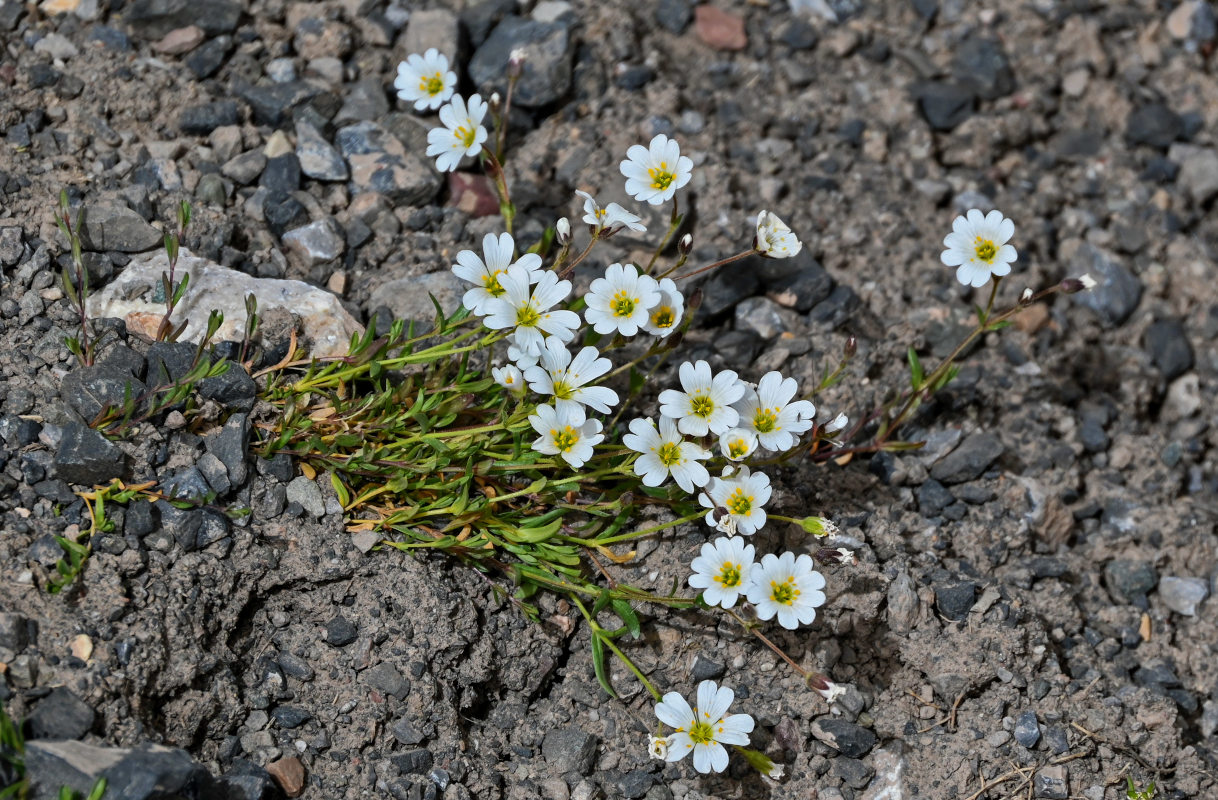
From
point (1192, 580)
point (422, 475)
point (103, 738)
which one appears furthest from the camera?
point (1192, 580)

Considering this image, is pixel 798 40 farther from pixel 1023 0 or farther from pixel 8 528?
pixel 8 528

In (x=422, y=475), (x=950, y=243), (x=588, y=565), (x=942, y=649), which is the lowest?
(x=942, y=649)

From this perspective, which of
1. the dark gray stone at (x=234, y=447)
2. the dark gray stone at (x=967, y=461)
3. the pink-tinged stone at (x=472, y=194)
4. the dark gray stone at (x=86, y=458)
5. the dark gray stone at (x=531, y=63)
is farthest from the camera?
the dark gray stone at (x=531, y=63)

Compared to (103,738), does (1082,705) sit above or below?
below

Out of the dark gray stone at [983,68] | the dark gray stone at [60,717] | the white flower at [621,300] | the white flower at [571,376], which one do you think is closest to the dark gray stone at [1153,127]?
the dark gray stone at [983,68]

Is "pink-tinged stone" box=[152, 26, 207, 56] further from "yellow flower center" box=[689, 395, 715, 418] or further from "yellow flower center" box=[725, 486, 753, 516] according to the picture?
"yellow flower center" box=[725, 486, 753, 516]

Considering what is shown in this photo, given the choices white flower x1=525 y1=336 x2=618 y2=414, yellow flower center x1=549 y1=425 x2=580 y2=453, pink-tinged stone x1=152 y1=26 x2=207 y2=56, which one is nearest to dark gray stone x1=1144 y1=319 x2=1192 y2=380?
white flower x1=525 y1=336 x2=618 y2=414

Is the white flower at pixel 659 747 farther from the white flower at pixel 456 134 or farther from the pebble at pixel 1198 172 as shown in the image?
the pebble at pixel 1198 172

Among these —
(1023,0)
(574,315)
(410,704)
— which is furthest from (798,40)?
(410,704)
